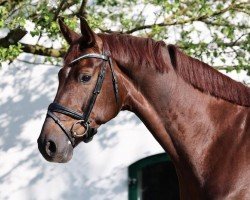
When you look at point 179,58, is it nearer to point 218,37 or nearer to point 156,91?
point 156,91

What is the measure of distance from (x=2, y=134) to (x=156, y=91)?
5.00 meters

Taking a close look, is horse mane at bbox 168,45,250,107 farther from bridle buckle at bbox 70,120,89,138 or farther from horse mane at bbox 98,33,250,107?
bridle buckle at bbox 70,120,89,138

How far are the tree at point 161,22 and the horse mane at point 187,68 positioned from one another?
2.68 m

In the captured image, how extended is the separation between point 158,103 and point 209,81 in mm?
357

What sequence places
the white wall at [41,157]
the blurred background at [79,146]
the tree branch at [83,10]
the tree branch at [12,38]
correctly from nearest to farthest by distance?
the tree branch at [12,38], the tree branch at [83,10], the blurred background at [79,146], the white wall at [41,157]

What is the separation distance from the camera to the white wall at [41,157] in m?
8.95

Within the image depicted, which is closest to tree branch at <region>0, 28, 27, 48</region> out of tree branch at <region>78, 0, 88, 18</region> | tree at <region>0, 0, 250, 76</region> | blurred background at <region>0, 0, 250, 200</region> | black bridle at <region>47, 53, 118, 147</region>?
tree at <region>0, 0, 250, 76</region>

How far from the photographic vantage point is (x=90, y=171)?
8977 mm

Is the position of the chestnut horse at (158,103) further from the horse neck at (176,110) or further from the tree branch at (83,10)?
the tree branch at (83,10)

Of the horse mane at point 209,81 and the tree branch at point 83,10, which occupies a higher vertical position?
the horse mane at point 209,81

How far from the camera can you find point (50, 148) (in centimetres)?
427

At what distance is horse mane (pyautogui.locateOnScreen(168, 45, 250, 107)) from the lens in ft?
14.5

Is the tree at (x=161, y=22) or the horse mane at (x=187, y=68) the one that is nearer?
the horse mane at (x=187, y=68)

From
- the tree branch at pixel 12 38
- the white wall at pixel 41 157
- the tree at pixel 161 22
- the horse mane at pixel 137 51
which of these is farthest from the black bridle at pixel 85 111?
the white wall at pixel 41 157
